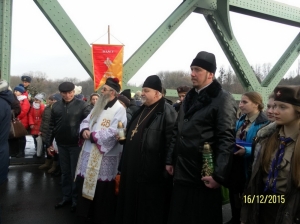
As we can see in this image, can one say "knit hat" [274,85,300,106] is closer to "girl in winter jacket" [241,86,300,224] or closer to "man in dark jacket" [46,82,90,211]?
"girl in winter jacket" [241,86,300,224]

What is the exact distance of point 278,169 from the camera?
197 cm

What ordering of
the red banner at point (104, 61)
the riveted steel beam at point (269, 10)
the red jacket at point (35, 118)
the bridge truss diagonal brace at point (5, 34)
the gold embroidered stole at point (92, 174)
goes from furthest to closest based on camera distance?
the riveted steel beam at point (269, 10), the red jacket at point (35, 118), the red banner at point (104, 61), the bridge truss diagonal brace at point (5, 34), the gold embroidered stole at point (92, 174)

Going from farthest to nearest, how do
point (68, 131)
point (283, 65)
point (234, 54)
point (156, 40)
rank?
point (283, 65), point (234, 54), point (156, 40), point (68, 131)

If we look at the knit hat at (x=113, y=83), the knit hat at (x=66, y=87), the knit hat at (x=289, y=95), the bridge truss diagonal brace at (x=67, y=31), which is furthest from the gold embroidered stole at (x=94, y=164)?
the bridge truss diagonal brace at (x=67, y=31)

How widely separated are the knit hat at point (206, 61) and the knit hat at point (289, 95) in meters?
0.65

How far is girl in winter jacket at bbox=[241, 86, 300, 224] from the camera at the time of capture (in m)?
1.83

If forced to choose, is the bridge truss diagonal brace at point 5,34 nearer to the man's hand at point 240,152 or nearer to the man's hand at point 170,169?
the man's hand at point 170,169

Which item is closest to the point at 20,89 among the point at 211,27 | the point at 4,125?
the point at 4,125

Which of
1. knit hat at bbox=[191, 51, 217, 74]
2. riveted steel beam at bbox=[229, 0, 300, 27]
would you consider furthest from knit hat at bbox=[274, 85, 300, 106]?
riveted steel beam at bbox=[229, 0, 300, 27]

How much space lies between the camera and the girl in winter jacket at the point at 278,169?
6.01 feet

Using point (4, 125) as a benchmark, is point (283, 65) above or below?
above

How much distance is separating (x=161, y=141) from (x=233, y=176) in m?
0.88
